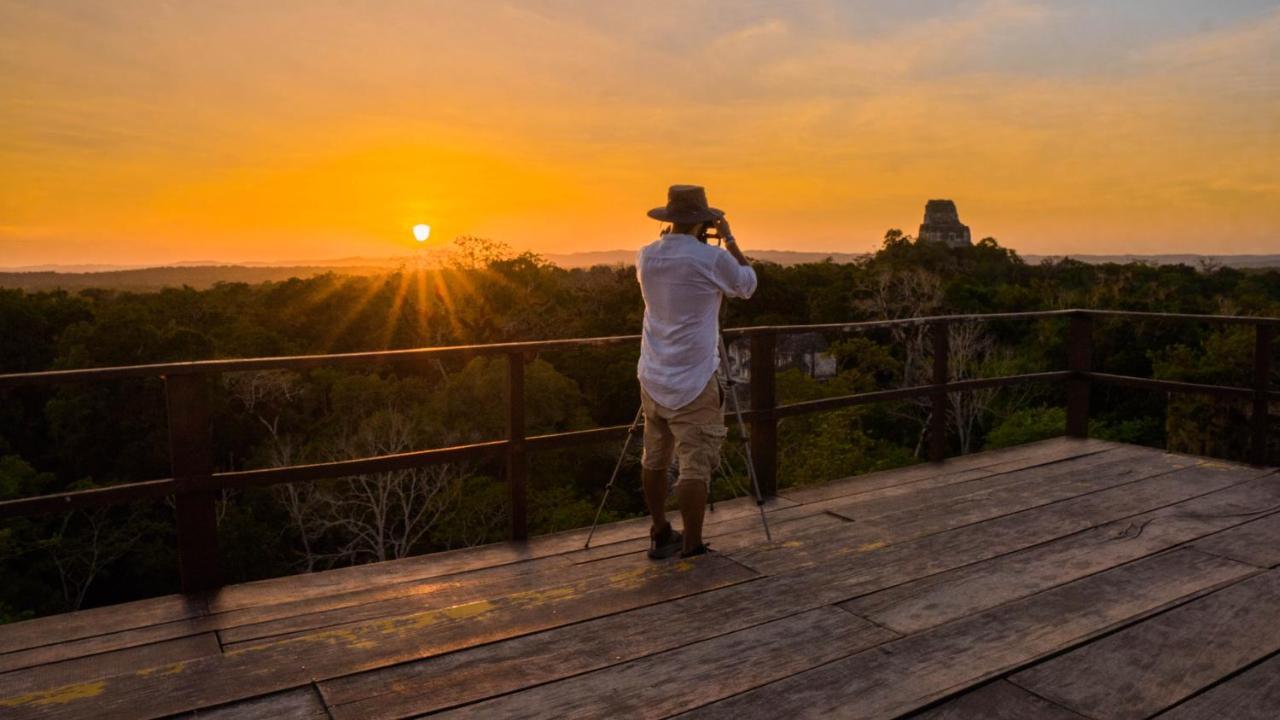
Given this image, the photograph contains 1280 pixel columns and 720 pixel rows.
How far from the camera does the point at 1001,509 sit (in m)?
4.70

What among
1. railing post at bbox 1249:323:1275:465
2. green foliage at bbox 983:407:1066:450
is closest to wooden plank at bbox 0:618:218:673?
railing post at bbox 1249:323:1275:465

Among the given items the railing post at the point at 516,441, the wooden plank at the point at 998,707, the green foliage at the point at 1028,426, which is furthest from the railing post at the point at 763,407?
the green foliage at the point at 1028,426

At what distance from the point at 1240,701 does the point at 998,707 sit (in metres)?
0.71

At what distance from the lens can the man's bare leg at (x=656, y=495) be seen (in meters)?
3.92

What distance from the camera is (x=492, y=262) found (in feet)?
Answer: 183

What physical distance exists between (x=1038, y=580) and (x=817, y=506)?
4.61ft

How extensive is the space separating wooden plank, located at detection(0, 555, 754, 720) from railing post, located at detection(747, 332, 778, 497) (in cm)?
126

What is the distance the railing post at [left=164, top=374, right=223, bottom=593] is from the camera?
3.53 m

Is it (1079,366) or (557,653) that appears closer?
(557,653)

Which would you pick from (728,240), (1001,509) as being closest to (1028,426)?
(1001,509)

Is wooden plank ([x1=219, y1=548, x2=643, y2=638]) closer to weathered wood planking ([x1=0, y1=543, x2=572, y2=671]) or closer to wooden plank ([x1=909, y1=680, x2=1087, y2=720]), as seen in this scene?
weathered wood planking ([x1=0, y1=543, x2=572, y2=671])

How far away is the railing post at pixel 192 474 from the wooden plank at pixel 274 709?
3.64ft

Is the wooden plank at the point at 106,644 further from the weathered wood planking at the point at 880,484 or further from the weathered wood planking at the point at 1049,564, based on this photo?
the weathered wood planking at the point at 1049,564

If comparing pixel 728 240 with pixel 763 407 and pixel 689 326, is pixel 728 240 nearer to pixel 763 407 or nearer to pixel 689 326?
pixel 689 326
